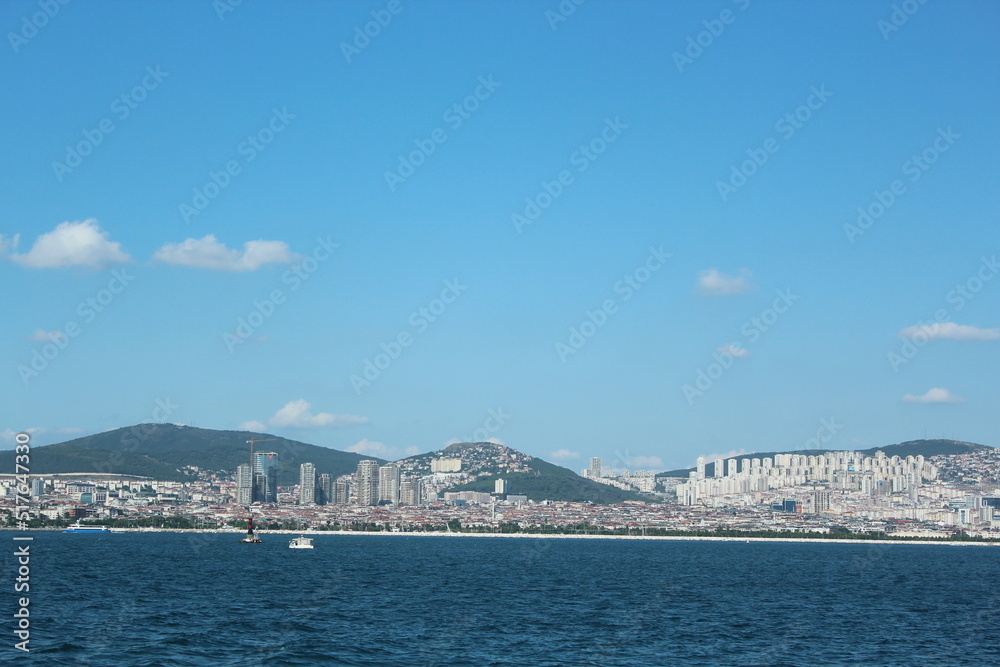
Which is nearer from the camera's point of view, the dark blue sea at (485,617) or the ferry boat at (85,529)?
the dark blue sea at (485,617)

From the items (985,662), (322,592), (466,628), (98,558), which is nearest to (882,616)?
(985,662)

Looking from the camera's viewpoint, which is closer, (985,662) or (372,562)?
(985,662)

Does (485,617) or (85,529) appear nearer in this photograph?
(485,617)

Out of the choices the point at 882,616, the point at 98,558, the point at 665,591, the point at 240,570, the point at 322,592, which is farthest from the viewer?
the point at 98,558

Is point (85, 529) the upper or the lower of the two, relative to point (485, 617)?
lower

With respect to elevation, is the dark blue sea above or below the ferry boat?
above

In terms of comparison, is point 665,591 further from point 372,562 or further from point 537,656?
point 372,562

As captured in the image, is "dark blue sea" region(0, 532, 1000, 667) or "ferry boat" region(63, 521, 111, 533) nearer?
"dark blue sea" region(0, 532, 1000, 667)

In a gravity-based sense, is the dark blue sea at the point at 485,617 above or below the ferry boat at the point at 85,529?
above
